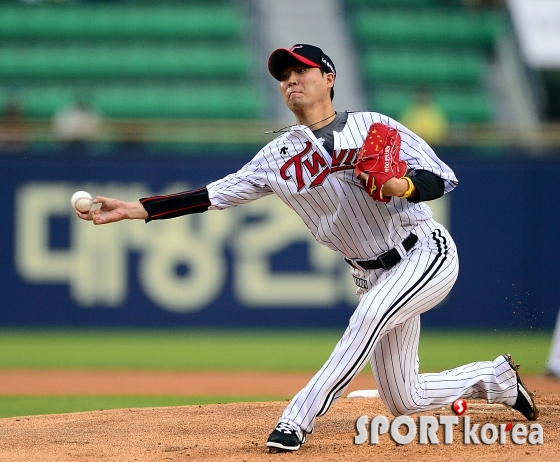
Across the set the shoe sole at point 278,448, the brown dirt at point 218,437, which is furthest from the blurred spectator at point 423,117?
the shoe sole at point 278,448

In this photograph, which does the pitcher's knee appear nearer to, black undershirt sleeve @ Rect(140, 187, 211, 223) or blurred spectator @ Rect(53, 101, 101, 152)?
black undershirt sleeve @ Rect(140, 187, 211, 223)

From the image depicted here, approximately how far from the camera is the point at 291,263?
36.6 ft

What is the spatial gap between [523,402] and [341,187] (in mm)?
1552

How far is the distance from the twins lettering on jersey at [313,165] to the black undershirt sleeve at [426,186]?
0.31 metres

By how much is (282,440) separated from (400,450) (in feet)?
1.71

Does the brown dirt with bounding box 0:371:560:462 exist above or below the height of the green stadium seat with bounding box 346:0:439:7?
below

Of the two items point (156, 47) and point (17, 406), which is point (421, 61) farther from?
point (17, 406)

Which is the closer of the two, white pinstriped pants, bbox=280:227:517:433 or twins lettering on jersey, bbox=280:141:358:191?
white pinstriped pants, bbox=280:227:517:433

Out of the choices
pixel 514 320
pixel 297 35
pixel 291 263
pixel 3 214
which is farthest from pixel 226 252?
pixel 297 35


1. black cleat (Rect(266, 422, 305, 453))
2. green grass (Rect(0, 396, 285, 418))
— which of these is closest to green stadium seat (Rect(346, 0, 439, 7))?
green grass (Rect(0, 396, 285, 418))

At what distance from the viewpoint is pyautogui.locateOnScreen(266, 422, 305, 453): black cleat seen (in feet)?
14.3

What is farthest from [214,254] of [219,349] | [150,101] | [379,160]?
[379,160]

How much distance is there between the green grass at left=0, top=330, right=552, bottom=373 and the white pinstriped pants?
11.4 ft

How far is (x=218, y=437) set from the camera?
4836mm
